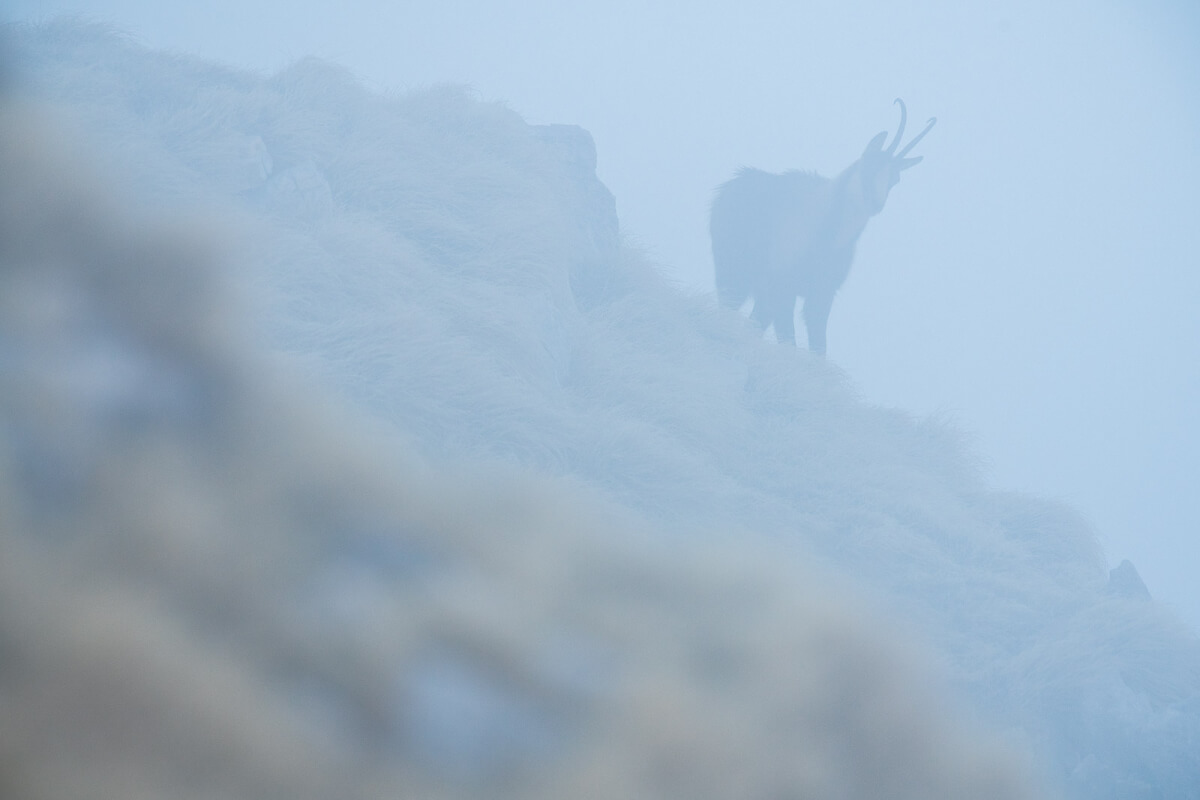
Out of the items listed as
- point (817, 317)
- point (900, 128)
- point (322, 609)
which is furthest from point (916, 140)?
point (322, 609)

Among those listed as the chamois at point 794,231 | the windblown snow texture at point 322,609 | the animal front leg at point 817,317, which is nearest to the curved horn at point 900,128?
the chamois at point 794,231

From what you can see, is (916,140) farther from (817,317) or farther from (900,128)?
(817,317)

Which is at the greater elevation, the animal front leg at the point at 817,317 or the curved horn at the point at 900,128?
the curved horn at the point at 900,128

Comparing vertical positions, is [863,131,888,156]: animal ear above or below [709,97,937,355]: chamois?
above

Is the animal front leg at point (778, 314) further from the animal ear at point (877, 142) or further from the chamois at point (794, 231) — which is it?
the animal ear at point (877, 142)

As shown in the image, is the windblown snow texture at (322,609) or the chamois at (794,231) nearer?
the windblown snow texture at (322,609)

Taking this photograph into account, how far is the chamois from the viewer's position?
12.2 ft

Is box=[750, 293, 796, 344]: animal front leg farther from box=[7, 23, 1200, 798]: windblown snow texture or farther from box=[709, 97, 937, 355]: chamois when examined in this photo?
box=[7, 23, 1200, 798]: windblown snow texture

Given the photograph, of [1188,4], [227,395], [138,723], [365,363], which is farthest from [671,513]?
[1188,4]

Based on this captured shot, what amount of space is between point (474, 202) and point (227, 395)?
7.87 ft

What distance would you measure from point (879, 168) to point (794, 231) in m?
0.45

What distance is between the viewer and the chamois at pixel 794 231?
3.72 meters

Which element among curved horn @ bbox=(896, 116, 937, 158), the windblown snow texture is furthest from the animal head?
the windblown snow texture

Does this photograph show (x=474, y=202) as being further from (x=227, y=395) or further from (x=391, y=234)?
(x=227, y=395)
